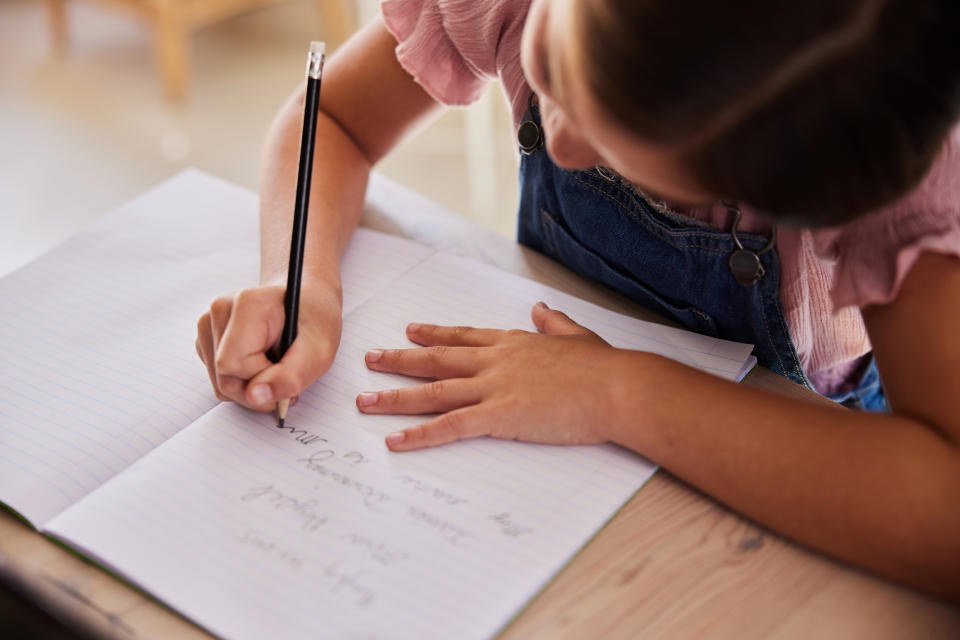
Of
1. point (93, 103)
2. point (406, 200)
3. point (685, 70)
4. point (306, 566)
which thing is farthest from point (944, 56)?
point (93, 103)

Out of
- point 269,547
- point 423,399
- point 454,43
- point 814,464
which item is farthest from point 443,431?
point 454,43

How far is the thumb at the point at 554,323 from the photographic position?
2.24ft

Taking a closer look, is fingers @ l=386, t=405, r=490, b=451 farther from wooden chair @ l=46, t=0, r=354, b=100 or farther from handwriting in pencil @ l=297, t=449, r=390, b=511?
wooden chair @ l=46, t=0, r=354, b=100

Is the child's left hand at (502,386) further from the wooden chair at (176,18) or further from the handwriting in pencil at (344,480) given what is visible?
the wooden chair at (176,18)

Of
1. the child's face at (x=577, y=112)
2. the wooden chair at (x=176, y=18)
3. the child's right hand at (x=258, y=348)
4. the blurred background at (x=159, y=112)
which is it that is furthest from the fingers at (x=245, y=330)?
the wooden chair at (x=176, y=18)

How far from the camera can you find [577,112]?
1.68ft

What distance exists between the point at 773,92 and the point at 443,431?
299mm

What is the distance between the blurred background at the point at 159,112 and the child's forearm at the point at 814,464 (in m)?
1.47

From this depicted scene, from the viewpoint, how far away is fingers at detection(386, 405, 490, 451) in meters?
0.59

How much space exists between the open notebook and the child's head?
0.21m

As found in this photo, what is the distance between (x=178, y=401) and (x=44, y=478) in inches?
4.0

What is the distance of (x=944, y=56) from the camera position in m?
0.45

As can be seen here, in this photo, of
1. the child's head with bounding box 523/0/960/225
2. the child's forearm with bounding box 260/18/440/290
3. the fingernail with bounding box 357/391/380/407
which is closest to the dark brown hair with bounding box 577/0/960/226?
the child's head with bounding box 523/0/960/225

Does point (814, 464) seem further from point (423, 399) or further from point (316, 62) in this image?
point (316, 62)
